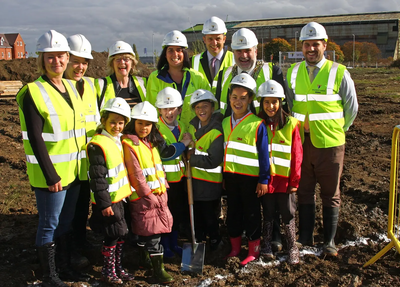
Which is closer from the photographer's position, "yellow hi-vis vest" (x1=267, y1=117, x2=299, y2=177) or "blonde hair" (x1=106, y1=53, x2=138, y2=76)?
"yellow hi-vis vest" (x1=267, y1=117, x2=299, y2=177)

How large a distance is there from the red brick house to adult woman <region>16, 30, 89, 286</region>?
78.2 metres

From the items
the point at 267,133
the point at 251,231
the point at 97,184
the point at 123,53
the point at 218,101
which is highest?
the point at 123,53

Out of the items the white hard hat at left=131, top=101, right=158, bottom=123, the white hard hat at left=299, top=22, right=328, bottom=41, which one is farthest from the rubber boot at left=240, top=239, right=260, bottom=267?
the white hard hat at left=299, top=22, right=328, bottom=41

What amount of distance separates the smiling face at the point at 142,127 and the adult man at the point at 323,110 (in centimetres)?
170

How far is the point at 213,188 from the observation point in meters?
4.54

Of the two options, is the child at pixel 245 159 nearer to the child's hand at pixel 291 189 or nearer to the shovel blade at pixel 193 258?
the child's hand at pixel 291 189

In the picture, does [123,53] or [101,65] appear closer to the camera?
[123,53]

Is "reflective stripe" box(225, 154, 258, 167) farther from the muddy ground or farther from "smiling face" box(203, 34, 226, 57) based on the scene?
"smiling face" box(203, 34, 226, 57)

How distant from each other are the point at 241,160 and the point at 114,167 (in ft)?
4.33

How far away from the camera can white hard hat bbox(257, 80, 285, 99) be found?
4.16 m

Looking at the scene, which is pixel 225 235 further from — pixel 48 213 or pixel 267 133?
pixel 48 213

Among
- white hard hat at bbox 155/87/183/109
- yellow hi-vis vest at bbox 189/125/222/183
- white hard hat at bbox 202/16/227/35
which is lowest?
yellow hi-vis vest at bbox 189/125/222/183

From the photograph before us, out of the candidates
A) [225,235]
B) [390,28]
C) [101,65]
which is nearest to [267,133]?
[225,235]

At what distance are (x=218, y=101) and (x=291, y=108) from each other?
872 mm
